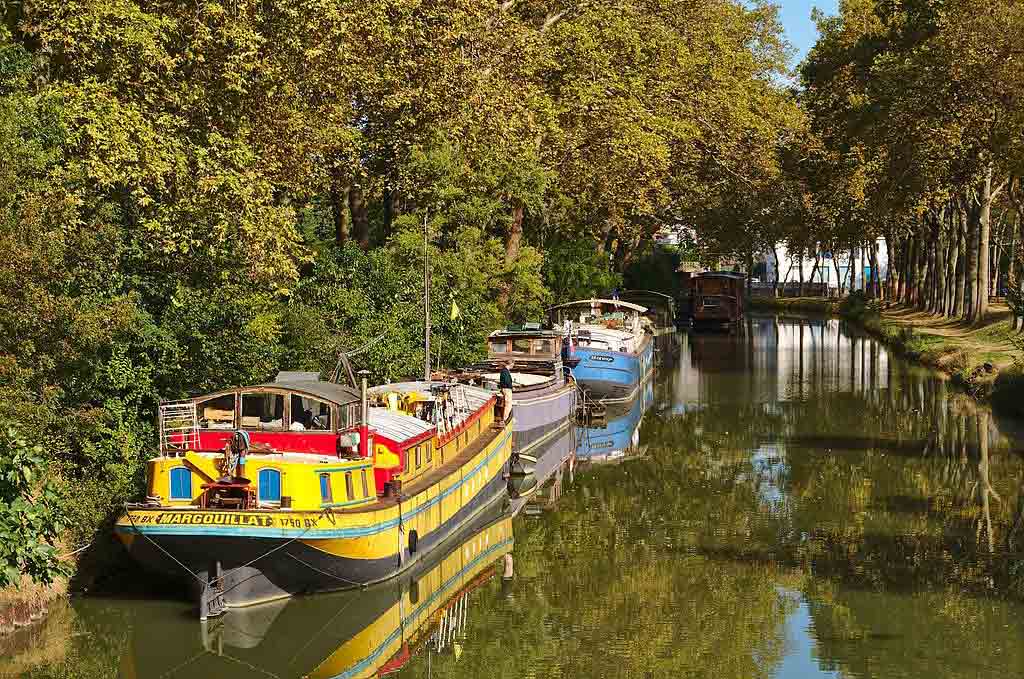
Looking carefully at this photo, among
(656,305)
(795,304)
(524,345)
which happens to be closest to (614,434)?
(524,345)

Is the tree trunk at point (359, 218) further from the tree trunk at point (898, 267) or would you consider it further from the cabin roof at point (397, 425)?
→ the tree trunk at point (898, 267)

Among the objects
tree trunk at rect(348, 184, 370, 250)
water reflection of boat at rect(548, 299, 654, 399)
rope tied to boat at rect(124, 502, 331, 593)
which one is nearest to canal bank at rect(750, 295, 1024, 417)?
water reflection of boat at rect(548, 299, 654, 399)

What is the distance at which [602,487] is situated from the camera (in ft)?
129

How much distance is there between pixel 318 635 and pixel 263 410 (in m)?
4.44

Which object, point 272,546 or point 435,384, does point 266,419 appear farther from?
point 435,384

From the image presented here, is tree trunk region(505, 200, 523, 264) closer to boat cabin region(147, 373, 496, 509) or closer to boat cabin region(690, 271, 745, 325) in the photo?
boat cabin region(147, 373, 496, 509)

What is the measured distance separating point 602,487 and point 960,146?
31.2 meters

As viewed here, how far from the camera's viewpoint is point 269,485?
25.3 metres

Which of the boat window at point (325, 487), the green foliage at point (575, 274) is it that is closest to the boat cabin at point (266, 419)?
the boat window at point (325, 487)

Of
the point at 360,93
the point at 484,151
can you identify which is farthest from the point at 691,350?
the point at 360,93

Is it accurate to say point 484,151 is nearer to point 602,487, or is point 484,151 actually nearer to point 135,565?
point 602,487

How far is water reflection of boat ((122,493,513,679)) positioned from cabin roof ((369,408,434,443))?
261 centimetres

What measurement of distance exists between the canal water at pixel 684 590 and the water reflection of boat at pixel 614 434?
254 mm

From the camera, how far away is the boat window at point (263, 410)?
27.0m
